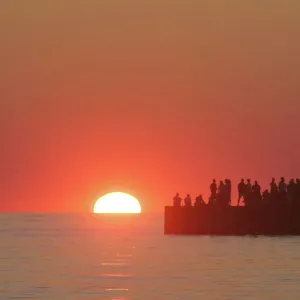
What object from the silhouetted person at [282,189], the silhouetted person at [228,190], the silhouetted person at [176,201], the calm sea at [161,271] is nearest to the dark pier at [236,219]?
the silhouetted person at [176,201]

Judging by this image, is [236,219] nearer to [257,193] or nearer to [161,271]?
[257,193]

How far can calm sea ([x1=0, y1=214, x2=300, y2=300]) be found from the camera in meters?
54.7

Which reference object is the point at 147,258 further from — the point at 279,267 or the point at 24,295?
the point at 24,295

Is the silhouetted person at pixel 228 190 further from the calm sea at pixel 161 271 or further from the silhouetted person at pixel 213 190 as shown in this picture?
the calm sea at pixel 161 271

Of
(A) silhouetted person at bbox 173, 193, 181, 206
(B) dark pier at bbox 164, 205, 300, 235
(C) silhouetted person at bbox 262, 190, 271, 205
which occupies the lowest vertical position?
(B) dark pier at bbox 164, 205, 300, 235

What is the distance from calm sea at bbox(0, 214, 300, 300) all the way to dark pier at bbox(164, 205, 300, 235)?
98cm

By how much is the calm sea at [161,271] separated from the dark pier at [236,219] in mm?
982

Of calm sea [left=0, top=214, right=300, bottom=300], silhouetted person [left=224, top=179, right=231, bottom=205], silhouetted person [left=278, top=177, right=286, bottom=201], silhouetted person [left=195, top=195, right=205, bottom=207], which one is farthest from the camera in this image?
silhouetted person [left=195, top=195, right=205, bottom=207]

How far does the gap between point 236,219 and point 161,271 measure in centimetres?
2898

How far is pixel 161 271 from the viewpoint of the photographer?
220 ft

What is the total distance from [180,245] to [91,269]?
893 inches

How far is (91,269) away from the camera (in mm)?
69812

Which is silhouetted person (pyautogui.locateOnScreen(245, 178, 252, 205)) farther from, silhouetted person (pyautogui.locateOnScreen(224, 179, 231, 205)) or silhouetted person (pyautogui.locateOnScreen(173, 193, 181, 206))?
silhouetted person (pyautogui.locateOnScreen(173, 193, 181, 206))

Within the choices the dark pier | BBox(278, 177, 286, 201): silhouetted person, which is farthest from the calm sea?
BBox(278, 177, 286, 201): silhouetted person
